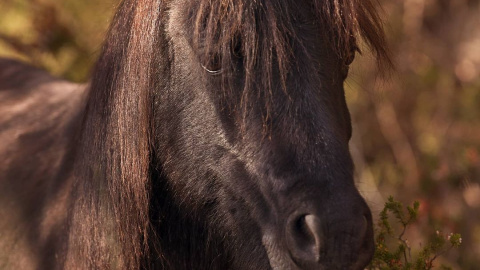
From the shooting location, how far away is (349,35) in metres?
2.15

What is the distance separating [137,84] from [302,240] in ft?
2.50

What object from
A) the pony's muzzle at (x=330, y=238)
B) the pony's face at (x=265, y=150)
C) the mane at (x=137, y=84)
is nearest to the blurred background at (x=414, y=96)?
the mane at (x=137, y=84)

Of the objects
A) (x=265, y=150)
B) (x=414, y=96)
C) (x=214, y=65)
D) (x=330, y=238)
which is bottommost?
(x=414, y=96)

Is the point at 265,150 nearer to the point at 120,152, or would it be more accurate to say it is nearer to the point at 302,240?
the point at 302,240

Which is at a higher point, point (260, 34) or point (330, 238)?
point (260, 34)

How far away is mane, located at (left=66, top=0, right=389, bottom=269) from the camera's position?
2.00 m

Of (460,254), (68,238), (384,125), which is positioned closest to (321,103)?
(68,238)

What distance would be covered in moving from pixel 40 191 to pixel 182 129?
2.87 feet

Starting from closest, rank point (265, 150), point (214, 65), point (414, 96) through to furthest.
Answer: point (265, 150)
point (214, 65)
point (414, 96)

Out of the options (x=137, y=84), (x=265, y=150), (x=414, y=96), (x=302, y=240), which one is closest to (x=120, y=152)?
(x=137, y=84)

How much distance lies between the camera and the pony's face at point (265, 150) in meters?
1.79

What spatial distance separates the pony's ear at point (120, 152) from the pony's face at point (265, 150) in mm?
85

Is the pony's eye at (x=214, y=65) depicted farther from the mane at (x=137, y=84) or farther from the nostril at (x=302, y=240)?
the nostril at (x=302, y=240)

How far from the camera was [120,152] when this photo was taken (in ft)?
7.16
